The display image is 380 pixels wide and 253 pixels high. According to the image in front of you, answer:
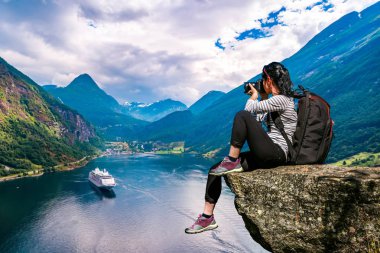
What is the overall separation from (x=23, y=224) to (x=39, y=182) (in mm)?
49342

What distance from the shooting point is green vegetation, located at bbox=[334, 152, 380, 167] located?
11478cm

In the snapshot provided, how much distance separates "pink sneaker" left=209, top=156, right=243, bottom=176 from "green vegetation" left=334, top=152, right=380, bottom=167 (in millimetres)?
125889

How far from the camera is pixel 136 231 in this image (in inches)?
2322

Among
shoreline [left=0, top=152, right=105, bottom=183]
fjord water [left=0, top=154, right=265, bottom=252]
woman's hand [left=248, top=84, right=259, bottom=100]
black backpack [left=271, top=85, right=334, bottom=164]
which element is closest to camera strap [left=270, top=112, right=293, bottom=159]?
black backpack [left=271, top=85, right=334, bottom=164]

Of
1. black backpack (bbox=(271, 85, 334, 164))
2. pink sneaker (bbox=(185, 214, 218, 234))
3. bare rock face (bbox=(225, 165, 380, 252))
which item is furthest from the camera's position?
pink sneaker (bbox=(185, 214, 218, 234))

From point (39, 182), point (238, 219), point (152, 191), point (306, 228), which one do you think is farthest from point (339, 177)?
point (39, 182)

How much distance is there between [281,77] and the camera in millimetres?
5773

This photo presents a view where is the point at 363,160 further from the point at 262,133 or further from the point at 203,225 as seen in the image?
the point at 262,133

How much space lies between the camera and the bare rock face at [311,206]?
14.1 feet

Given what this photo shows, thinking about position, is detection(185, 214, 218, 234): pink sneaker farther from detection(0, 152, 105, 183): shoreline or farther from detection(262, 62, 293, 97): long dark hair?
detection(0, 152, 105, 183): shoreline

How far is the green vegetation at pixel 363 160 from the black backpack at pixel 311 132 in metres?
A: 125

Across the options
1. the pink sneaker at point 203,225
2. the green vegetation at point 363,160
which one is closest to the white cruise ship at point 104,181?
the green vegetation at point 363,160

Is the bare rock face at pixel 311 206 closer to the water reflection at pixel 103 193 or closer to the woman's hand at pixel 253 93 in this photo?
the woman's hand at pixel 253 93

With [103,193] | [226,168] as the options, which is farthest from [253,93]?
[103,193]
